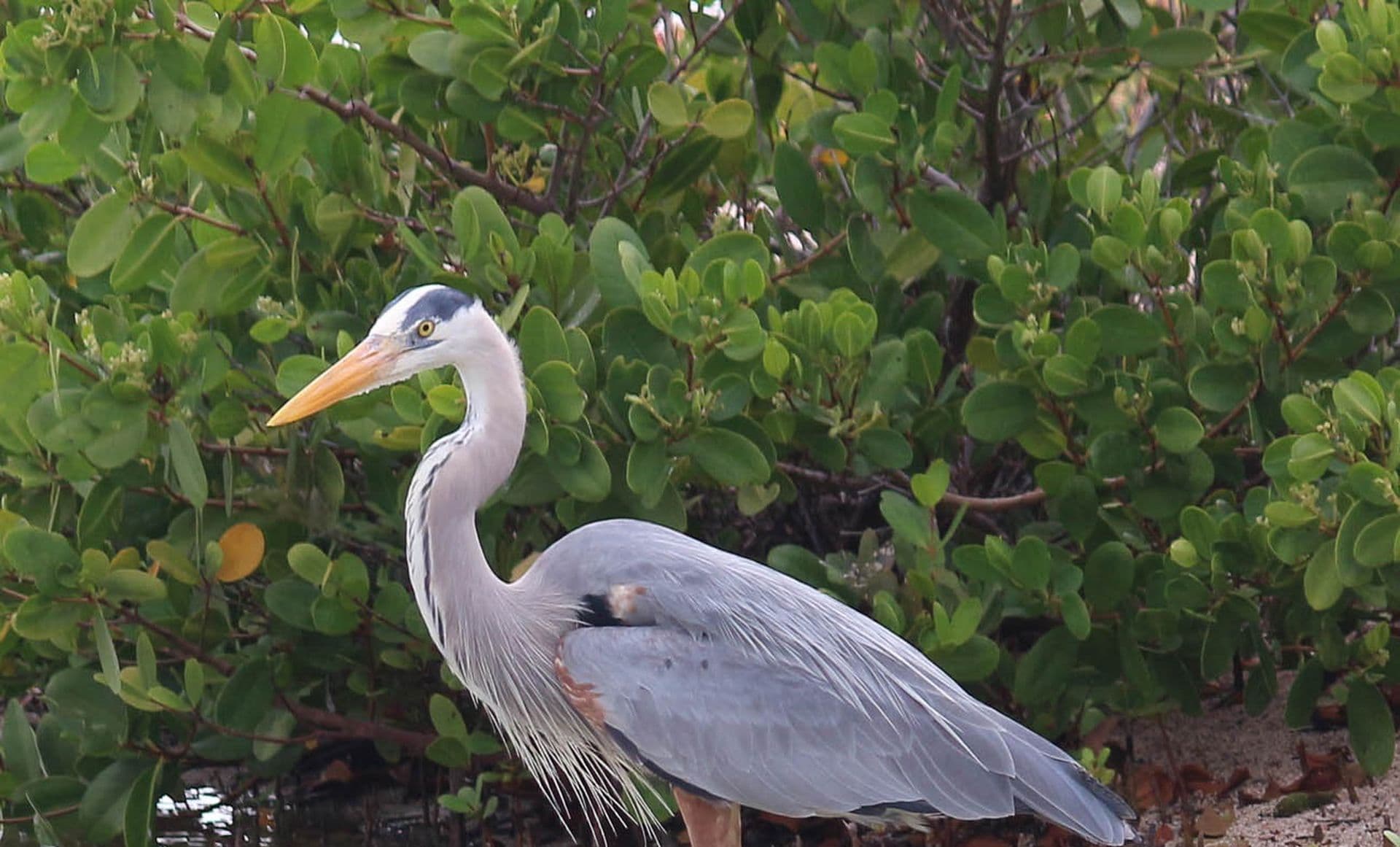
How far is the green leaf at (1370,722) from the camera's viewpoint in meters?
4.64

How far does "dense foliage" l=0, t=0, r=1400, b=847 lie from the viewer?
13.9 feet

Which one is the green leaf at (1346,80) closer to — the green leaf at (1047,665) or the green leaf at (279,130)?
the green leaf at (1047,665)

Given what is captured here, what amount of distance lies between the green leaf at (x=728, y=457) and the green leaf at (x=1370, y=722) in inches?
63.7

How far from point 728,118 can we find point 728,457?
2.77ft

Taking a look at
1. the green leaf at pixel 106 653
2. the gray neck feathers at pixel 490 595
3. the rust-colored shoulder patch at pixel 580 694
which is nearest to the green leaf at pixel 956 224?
the gray neck feathers at pixel 490 595

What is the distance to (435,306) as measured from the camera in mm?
3977

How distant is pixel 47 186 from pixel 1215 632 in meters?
3.39

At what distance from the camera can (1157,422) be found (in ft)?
14.4

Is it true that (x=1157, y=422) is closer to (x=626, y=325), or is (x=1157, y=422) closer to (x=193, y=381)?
(x=626, y=325)

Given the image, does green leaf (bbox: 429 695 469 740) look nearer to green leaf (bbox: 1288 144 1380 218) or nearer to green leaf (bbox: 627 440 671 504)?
green leaf (bbox: 627 440 671 504)

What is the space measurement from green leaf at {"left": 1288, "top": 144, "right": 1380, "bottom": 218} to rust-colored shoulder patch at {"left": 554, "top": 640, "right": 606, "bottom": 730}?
2025mm

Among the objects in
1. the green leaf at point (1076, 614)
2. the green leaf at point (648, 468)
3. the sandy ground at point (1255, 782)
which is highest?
the green leaf at point (648, 468)

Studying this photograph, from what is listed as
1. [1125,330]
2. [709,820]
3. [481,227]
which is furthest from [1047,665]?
[481,227]

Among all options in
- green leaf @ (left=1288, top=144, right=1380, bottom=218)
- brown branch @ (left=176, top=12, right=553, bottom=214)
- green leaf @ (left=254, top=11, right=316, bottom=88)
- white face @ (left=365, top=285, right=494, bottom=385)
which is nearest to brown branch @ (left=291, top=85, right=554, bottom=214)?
brown branch @ (left=176, top=12, right=553, bottom=214)
